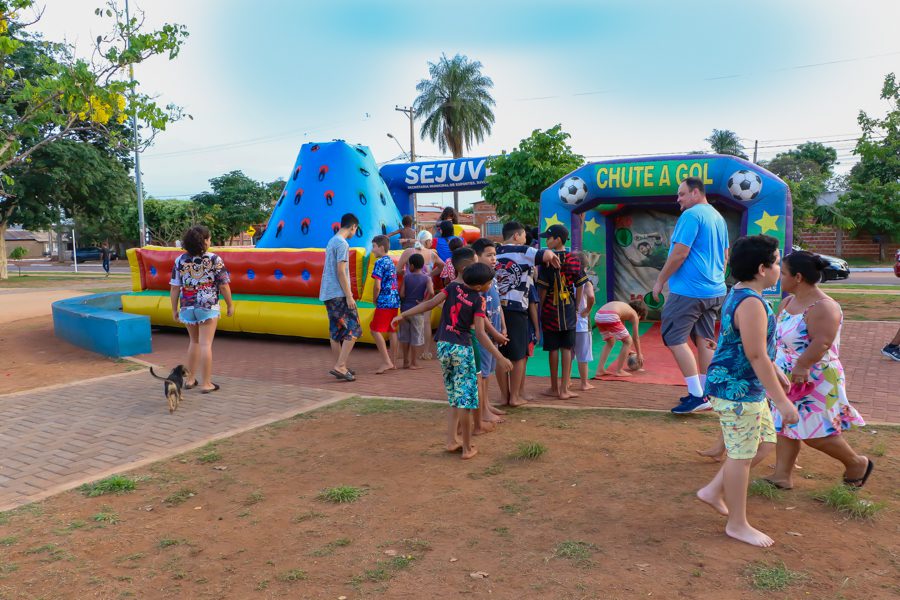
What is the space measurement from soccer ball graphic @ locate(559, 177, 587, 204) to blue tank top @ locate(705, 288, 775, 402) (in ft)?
20.5

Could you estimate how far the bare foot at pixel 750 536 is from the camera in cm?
319

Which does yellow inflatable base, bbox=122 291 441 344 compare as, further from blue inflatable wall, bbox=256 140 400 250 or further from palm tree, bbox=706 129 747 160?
palm tree, bbox=706 129 747 160

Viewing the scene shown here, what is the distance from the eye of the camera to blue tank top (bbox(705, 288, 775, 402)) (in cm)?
324

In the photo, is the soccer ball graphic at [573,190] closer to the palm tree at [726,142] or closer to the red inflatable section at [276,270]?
the red inflatable section at [276,270]

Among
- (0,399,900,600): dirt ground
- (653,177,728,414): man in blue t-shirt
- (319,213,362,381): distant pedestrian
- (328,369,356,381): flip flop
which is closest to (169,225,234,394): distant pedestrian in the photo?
(319,213,362,381): distant pedestrian

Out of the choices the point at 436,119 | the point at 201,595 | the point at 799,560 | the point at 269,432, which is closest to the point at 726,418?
the point at 799,560

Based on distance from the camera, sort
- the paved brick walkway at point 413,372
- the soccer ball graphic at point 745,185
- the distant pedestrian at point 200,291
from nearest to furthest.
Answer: the paved brick walkway at point 413,372
the distant pedestrian at point 200,291
the soccer ball graphic at point 745,185

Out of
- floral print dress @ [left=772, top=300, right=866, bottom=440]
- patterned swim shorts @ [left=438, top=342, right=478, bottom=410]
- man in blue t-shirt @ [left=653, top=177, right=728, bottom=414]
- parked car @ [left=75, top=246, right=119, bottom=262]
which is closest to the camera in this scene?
floral print dress @ [left=772, top=300, right=866, bottom=440]

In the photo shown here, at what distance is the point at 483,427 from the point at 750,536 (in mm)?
2383

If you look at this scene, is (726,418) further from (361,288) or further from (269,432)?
(361,288)

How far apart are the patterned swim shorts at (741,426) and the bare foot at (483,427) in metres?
2.24

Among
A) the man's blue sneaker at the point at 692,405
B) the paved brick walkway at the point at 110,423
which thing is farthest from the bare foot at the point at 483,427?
the paved brick walkway at the point at 110,423

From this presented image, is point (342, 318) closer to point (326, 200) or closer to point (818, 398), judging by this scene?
point (326, 200)

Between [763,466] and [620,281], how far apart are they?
7.00 meters
